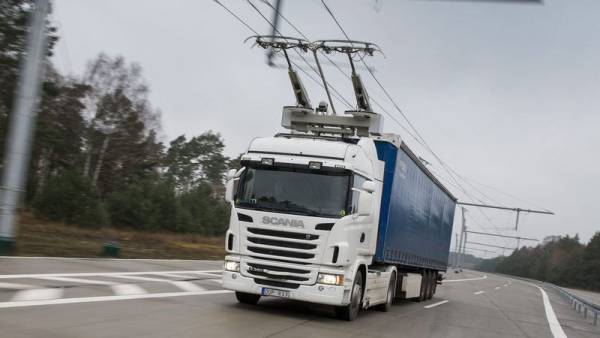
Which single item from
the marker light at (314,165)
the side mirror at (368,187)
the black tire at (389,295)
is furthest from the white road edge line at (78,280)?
the black tire at (389,295)

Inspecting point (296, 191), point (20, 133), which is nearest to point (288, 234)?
point (296, 191)

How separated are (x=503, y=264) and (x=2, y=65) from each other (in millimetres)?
158936

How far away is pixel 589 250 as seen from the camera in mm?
92562

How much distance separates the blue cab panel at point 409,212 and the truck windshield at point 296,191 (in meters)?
2.34

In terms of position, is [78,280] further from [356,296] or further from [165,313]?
[356,296]

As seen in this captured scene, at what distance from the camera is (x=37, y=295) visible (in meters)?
9.45

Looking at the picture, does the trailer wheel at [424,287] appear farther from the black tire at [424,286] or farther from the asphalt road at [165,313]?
the asphalt road at [165,313]

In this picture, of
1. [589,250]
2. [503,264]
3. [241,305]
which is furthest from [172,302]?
[503,264]

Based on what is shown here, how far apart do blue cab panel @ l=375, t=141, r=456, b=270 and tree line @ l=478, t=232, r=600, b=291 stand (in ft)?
241

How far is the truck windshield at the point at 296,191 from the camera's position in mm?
10305

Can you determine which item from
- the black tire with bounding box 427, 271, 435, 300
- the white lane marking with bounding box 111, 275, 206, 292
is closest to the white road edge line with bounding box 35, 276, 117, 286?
the white lane marking with bounding box 111, 275, 206, 292

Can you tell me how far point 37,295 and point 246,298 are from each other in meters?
3.71

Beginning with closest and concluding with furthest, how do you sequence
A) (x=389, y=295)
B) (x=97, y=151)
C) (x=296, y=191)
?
1. (x=296, y=191)
2. (x=389, y=295)
3. (x=97, y=151)

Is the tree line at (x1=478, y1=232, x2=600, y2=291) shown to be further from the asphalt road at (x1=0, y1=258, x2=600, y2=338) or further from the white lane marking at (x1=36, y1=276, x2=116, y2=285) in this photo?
the white lane marking at (x1=36, y1=276, x2=116, y2=285)
